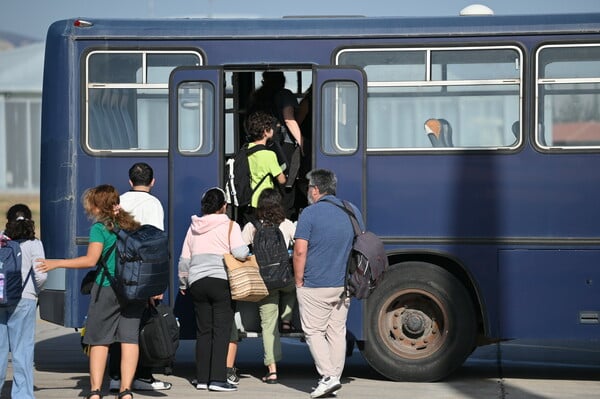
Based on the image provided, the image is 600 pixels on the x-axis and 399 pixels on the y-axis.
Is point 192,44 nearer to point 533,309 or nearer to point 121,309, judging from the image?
point 121,309

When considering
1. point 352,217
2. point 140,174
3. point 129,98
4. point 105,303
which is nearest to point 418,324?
point 352,217

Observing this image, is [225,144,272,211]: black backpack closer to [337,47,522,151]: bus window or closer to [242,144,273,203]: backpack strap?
[242,144,273,203]: backpack strap

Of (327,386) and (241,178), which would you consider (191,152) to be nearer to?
(241,178)

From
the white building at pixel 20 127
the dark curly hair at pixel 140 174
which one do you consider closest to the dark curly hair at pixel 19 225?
the dark curly hair at pixel 140 174

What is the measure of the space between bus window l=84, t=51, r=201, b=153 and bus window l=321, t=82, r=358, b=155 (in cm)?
128

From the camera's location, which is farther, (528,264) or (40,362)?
(40,362)

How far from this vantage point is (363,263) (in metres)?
10.0

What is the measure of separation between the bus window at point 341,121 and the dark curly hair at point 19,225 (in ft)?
9.60

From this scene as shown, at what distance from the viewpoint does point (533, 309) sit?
10.8 m

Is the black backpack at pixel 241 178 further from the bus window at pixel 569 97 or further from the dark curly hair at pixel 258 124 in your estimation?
the bus window at pixel 569 97

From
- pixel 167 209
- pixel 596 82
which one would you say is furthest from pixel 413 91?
pixel 167 209

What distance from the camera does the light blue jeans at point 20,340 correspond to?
9.22 m

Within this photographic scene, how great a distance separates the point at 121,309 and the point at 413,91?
334 centimetres

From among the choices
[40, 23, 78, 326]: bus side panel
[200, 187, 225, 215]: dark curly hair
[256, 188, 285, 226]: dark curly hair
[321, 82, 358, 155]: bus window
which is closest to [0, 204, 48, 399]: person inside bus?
[200, 187, 225, 215]: dark curly hair
